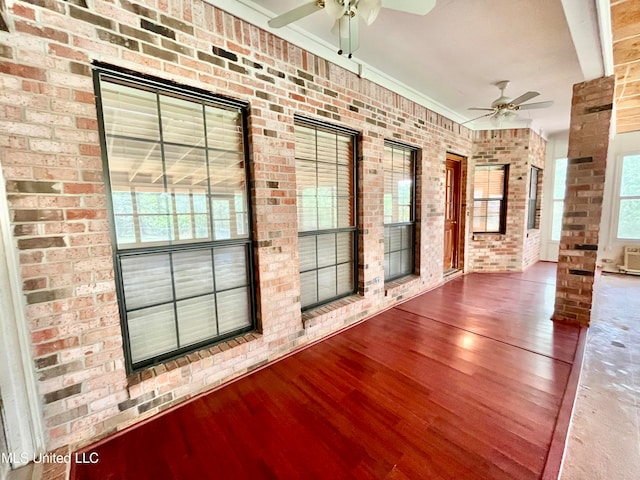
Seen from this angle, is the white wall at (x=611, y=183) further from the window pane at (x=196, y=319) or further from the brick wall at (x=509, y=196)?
the window pane at (x=196, y=319)

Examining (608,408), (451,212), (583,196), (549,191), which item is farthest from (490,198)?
(608,408)

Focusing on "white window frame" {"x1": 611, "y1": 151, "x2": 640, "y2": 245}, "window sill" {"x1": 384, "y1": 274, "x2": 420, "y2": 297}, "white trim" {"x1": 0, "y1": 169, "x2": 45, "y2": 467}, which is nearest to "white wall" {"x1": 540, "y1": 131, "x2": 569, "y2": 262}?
"white window frame" {"x1": 611, "y1": 151, "x2": 640, "y2": 245}

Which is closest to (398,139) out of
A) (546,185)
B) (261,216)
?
(261,216)

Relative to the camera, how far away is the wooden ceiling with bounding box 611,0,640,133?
86.9 inches

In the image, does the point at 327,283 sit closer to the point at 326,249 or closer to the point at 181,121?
the point at 326,249

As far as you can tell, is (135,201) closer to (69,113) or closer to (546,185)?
(69,113)

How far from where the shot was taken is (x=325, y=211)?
2965mm

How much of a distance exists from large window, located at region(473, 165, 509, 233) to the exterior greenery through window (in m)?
0.96

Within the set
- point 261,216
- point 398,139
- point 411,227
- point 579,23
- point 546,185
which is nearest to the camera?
point 579,23

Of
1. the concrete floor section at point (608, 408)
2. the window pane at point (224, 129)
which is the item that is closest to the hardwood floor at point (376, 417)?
the concrete floor section at point (608, 408)

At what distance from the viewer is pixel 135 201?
1.81m

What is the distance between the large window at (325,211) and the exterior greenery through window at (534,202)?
5158 mm

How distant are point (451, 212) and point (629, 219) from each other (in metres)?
3.87

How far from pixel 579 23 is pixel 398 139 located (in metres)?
1.80
